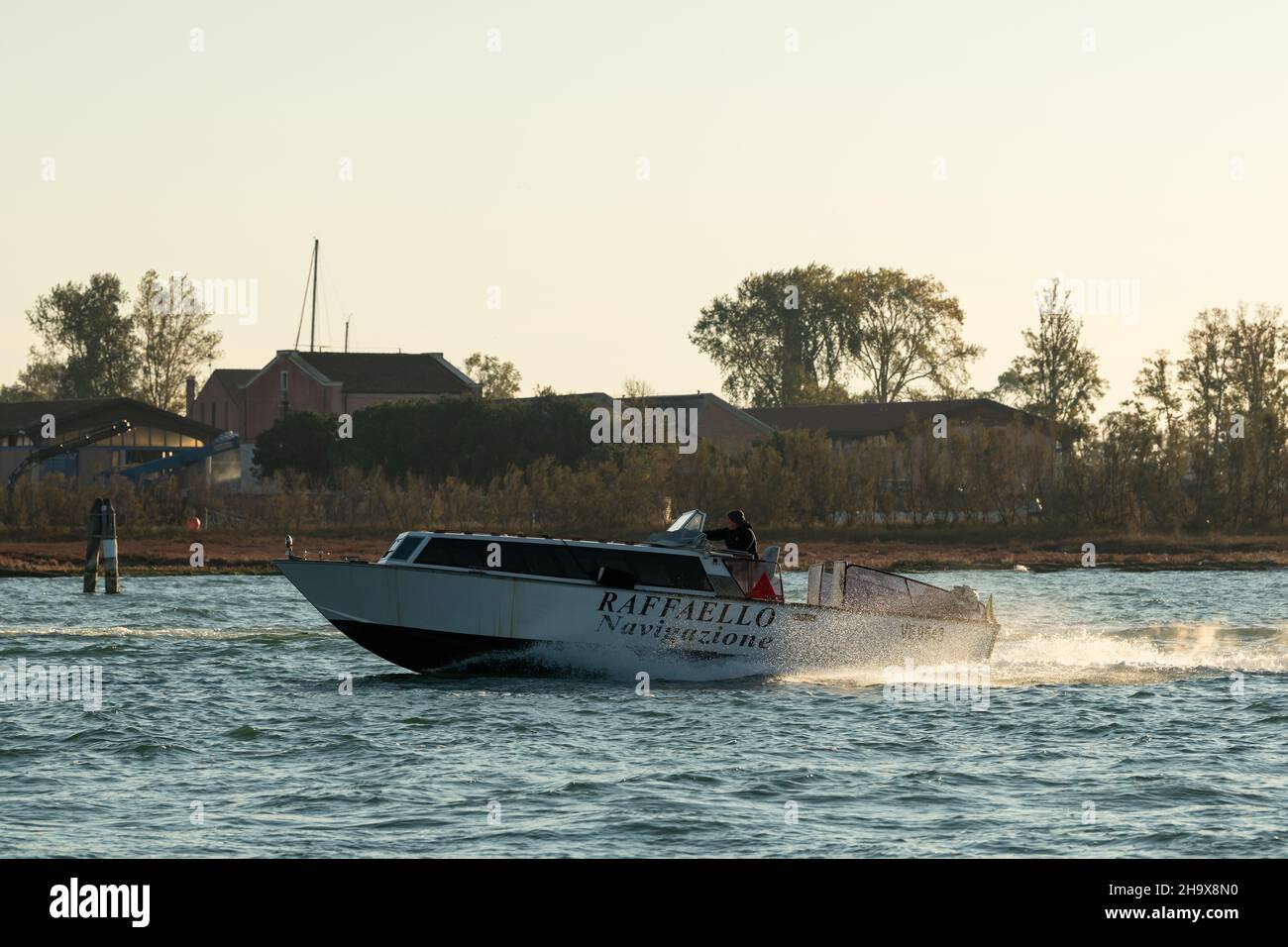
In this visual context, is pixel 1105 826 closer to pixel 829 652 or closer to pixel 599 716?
pixel 599 716

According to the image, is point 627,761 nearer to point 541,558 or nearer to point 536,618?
point 536,618

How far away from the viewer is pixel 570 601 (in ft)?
82.5

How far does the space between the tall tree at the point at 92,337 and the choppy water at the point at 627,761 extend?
105750mm

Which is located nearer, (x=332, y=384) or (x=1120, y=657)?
(x=1120, y=657)

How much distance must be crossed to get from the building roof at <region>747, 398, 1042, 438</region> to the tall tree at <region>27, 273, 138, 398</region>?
50.2 metres

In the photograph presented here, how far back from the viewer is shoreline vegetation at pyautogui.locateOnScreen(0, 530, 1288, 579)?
198 ft

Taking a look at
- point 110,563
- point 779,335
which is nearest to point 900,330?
point 779,335

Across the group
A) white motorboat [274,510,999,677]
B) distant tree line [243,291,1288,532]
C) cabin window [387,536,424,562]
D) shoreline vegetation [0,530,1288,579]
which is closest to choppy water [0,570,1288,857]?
white motorboat [274,510,999,677]

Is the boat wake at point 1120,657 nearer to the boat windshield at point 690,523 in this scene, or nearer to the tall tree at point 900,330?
the boat windshield at point 690,523

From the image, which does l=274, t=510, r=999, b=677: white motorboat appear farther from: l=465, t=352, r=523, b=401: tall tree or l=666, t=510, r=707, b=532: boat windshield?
l=465, t=352, r=523, b=401: tall tree

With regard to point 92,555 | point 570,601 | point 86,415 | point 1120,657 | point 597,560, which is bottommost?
point 1120,657

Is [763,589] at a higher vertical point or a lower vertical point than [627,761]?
higher

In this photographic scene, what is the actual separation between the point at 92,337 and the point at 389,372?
121 feet

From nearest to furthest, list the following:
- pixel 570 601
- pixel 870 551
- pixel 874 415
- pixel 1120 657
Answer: pixel 570 601, pixel 1120 657, pixel 870 551, pixel 874 415
